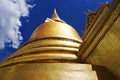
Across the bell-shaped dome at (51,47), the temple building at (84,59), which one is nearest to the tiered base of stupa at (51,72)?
the temple building at (84,59)

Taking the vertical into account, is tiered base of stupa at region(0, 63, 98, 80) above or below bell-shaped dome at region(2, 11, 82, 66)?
above

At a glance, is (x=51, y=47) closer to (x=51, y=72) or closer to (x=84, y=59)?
(x=84, y=59)

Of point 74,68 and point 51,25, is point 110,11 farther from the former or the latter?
point 51,25

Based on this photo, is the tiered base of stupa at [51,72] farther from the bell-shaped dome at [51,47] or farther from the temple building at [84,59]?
the bell-shaped dome at [51,47]

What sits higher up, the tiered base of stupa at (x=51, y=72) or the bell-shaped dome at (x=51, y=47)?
the tiered base of stupa at (x=51, y=72)

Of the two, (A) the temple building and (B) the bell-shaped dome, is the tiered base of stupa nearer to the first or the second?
(A) the temple building

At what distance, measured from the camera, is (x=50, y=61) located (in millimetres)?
3586

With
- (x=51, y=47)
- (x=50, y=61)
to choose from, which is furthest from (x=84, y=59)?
(x=51, y=47)

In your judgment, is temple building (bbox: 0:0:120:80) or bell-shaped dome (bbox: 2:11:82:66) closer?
temple building (bbox: 0:0:120:80)

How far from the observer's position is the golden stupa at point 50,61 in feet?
10.2

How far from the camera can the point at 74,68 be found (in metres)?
3.27

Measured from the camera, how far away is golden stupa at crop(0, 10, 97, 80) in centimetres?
311

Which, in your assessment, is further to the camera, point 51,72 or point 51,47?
point 51,47

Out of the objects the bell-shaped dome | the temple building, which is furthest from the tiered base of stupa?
the bell-shaped dome
